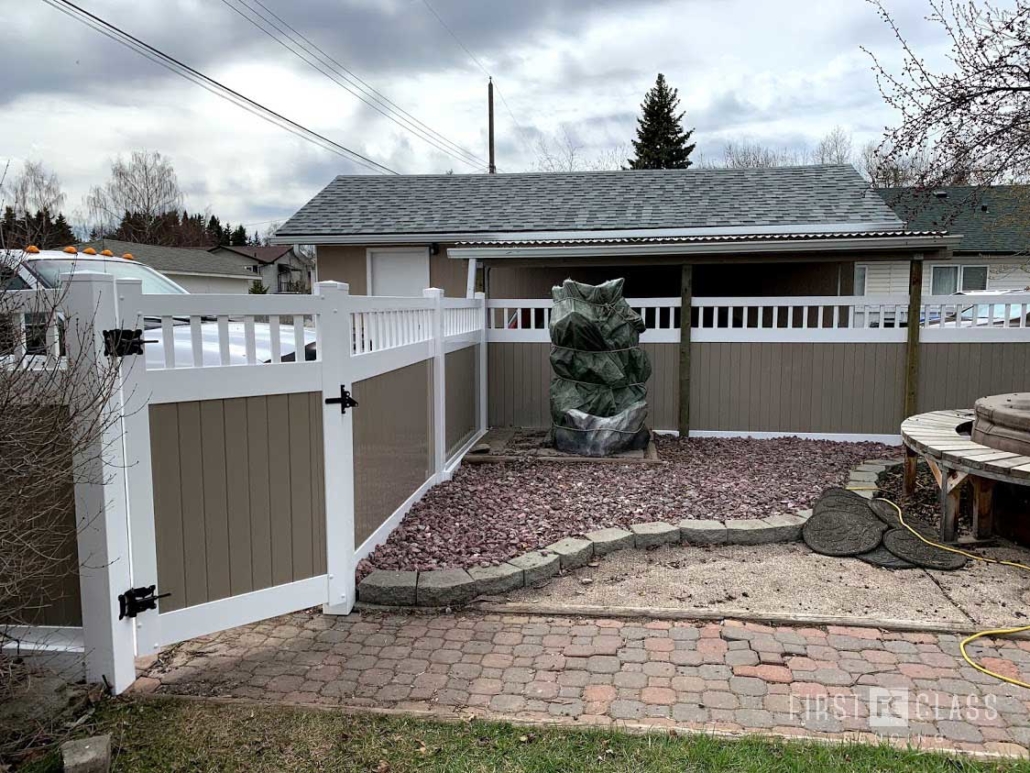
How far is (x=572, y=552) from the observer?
4.21m

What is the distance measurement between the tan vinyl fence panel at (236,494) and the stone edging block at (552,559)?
0.46 m

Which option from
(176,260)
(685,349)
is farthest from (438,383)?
(176,260)

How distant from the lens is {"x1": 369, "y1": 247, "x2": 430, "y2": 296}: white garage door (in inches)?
460

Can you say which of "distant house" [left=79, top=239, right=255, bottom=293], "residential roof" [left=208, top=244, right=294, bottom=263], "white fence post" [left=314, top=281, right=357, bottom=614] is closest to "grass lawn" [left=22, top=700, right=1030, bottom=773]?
→ "white fence post" [left=314, top=281, right=357, bottom=614]

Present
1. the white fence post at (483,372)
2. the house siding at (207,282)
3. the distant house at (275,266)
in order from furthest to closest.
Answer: the distant house at (275,266)
the house siding at (207,282)
the white fence post at (483,372)

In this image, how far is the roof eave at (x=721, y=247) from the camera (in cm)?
701

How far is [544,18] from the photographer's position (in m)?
9.80

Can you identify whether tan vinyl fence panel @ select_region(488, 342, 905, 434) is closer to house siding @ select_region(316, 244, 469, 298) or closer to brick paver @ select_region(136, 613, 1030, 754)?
house siding @ select_region(316, 244, 469, 298)

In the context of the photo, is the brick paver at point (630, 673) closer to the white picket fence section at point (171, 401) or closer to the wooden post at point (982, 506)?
the white picket fence section at point (171, 401)

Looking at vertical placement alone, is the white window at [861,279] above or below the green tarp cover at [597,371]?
above

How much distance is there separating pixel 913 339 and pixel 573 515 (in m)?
4.48

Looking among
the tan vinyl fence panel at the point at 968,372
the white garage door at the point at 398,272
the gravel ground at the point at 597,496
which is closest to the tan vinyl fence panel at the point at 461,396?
the gravel ground at the point at 597,496

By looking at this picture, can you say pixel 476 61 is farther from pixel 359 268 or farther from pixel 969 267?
pixel 969 267

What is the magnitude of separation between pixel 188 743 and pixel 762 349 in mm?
6633
